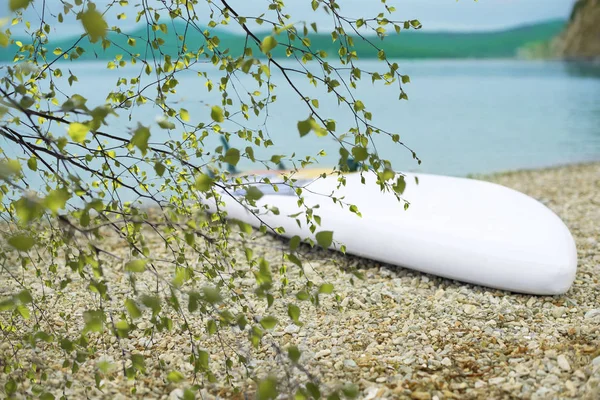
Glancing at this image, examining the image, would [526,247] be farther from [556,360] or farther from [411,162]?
[411,162]

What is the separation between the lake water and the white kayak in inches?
41.1

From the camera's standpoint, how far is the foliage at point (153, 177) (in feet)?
4.74

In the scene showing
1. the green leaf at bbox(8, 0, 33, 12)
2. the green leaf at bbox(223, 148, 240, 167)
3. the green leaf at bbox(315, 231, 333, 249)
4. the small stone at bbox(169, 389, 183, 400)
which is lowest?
the small stone at bbox(169, 389, 183, 400)

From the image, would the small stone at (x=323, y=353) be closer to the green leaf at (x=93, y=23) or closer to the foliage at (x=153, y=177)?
the foliage at (x=153, y=177)

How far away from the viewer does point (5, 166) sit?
1081 mm

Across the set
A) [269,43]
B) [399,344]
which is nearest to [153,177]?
[269,43]

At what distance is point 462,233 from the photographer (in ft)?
12.5

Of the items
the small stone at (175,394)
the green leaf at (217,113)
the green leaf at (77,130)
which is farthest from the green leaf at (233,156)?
the small stone at (175,394)

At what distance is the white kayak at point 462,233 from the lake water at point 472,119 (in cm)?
104

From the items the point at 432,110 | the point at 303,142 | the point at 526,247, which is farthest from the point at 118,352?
the point at 432,110

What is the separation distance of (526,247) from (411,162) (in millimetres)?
8198

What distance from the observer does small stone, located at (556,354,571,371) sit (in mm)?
2707

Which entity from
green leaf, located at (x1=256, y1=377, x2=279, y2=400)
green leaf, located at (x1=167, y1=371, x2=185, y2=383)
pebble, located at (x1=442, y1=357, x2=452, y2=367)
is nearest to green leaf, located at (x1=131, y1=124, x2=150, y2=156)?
green leaf, located at (x1=256, y1=377, x2=279, y2=400)

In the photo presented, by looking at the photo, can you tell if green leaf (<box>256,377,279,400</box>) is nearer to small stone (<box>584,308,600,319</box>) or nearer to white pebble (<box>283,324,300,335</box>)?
white pebble (<box>283,324,300,335</box>)
